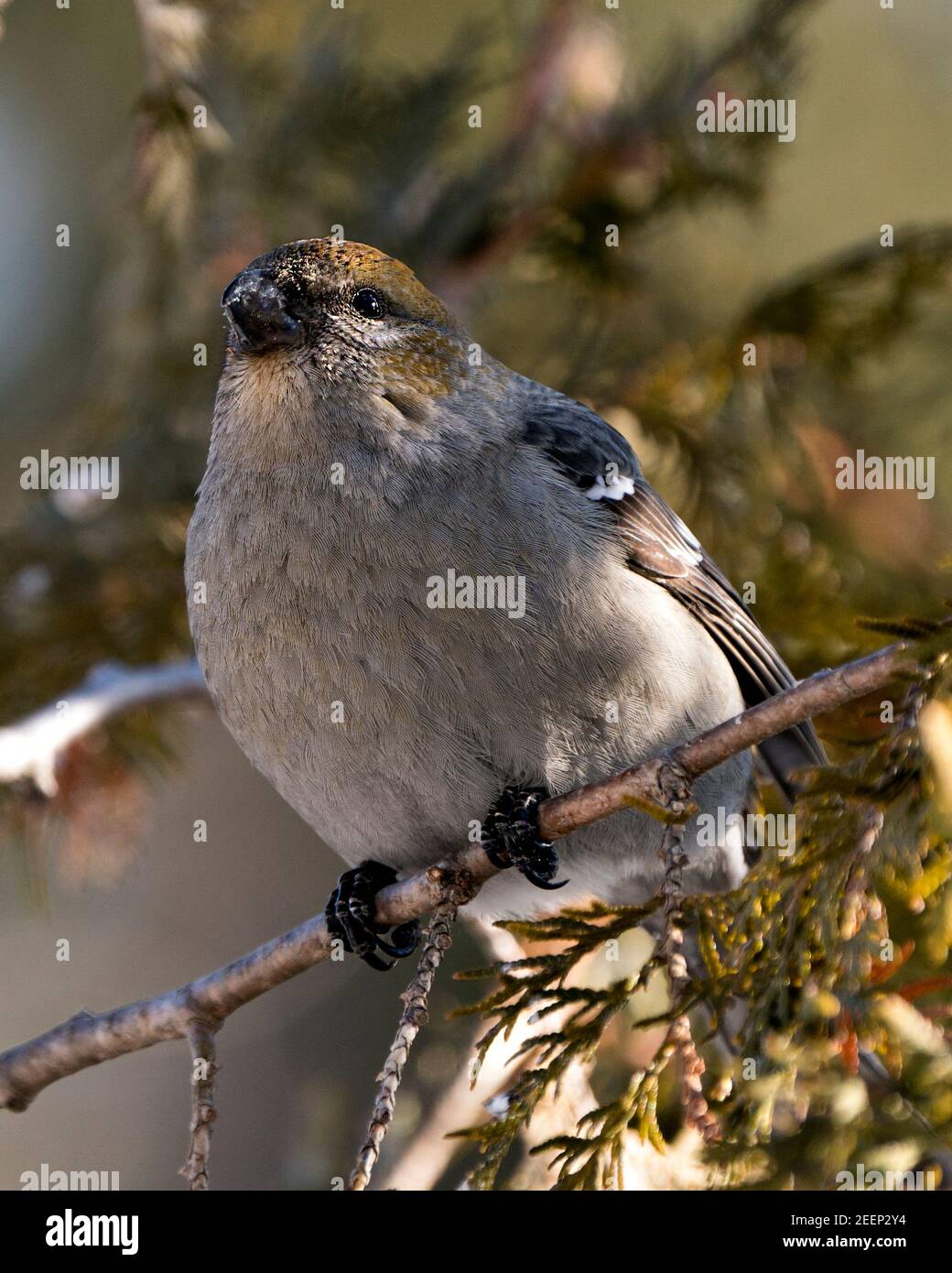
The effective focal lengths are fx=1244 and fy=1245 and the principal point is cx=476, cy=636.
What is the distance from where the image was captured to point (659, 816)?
7.65 ft

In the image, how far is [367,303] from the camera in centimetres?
389

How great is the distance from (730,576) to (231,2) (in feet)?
8.92

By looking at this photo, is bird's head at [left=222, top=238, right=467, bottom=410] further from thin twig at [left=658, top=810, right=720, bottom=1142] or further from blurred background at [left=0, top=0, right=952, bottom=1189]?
thin twig at [left=658, top=810, right=720, bottom=1142]

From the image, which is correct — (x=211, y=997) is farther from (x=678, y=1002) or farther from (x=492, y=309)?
(x=492, y=309)

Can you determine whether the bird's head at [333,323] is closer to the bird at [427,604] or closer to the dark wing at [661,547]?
the bird at [427,604]

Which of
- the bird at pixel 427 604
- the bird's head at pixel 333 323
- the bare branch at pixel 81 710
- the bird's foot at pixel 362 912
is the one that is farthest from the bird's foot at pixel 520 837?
the bare branch at pixel 81 710

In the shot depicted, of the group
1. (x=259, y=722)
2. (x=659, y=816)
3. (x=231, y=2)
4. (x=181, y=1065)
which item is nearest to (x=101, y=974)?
(x=181, y=1065)

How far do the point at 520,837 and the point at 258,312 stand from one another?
1.72m

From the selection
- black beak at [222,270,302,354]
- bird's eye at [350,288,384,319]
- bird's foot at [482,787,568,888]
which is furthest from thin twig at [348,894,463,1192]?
bird's eye at [350,288,384,319]

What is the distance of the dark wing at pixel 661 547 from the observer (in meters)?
4.00

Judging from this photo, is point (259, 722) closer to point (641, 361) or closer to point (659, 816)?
point (659, 816)

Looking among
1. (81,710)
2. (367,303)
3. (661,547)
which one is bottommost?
(81,710)

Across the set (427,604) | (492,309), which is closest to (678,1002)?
(427,604)

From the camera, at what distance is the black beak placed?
3.69 m
